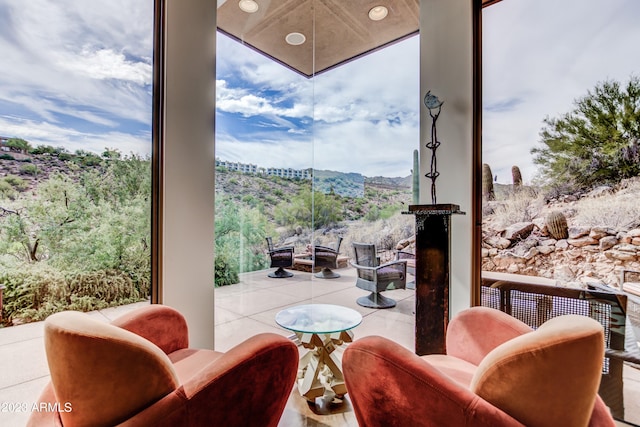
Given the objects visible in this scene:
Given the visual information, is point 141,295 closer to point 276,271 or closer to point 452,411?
point 276,271

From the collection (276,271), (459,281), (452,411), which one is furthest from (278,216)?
(452,411)

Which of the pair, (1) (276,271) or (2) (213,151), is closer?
(2) (213,151)

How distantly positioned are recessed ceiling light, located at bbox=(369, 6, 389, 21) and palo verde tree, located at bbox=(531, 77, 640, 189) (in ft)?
6.57

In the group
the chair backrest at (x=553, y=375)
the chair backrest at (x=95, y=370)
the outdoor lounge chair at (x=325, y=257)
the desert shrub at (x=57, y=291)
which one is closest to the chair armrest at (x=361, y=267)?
the outdoor lounge chair at (x=325, y=257)

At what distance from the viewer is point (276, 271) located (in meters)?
3.41

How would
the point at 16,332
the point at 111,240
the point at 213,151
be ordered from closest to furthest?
the point at 16,332
the point at 111,240
the point at 213,151

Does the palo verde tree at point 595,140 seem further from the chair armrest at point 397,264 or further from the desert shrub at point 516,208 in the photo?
the chair armrest at point 397,264

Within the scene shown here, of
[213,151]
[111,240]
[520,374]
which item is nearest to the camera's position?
[520,374]

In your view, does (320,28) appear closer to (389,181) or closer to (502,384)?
(389,181)

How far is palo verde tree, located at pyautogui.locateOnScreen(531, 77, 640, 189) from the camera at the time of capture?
2064 mm

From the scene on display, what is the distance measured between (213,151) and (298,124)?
1.39m

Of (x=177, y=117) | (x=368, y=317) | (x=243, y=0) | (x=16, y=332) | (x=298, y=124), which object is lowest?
(x=368, y=317)

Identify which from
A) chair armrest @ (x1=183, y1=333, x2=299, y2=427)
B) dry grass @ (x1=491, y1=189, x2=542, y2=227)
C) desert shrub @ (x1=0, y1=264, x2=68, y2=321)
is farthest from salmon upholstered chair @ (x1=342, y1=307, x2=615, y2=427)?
desert shrub @ (x1=0, y1=264, x2=68, y2=321)

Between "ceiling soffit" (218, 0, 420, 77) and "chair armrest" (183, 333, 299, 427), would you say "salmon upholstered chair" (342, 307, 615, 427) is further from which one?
"ceiling soffit" (218, 0, 420, 77)
